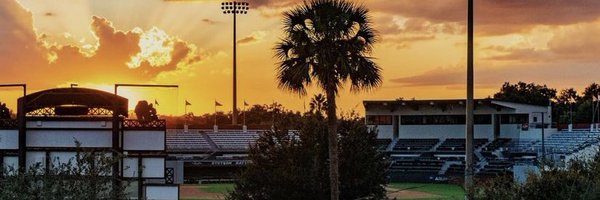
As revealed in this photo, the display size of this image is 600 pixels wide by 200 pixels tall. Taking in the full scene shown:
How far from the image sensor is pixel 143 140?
94.8ft

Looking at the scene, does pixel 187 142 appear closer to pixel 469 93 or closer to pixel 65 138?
pixel 469 93

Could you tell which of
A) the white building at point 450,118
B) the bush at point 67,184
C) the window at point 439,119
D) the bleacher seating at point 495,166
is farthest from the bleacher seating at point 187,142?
the bush at point 67,184

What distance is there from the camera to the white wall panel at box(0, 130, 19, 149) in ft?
95.1

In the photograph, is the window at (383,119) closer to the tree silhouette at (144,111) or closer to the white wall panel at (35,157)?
the tree silhouette at (144,111)

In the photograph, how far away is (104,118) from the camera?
28922mm

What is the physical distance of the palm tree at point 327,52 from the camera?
3012 centimetres

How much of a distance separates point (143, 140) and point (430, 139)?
262ft

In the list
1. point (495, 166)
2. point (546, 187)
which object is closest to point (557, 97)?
point (495, 166)

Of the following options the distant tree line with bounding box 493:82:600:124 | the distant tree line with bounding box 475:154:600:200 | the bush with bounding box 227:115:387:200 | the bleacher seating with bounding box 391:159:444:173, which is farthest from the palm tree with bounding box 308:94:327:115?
the distant tree line with bounding box 493:82:600:124

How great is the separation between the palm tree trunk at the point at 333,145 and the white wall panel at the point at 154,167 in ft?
17.7

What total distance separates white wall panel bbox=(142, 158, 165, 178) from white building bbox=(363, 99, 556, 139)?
71420 mm

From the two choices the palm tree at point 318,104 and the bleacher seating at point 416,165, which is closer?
the palm tree at point 318,104

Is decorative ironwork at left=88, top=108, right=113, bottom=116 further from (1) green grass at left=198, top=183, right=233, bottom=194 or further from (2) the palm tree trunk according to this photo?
(1) green grass at left=198, top=183, right=233, bottom=194

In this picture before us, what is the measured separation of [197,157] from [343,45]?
63840 millimetres
